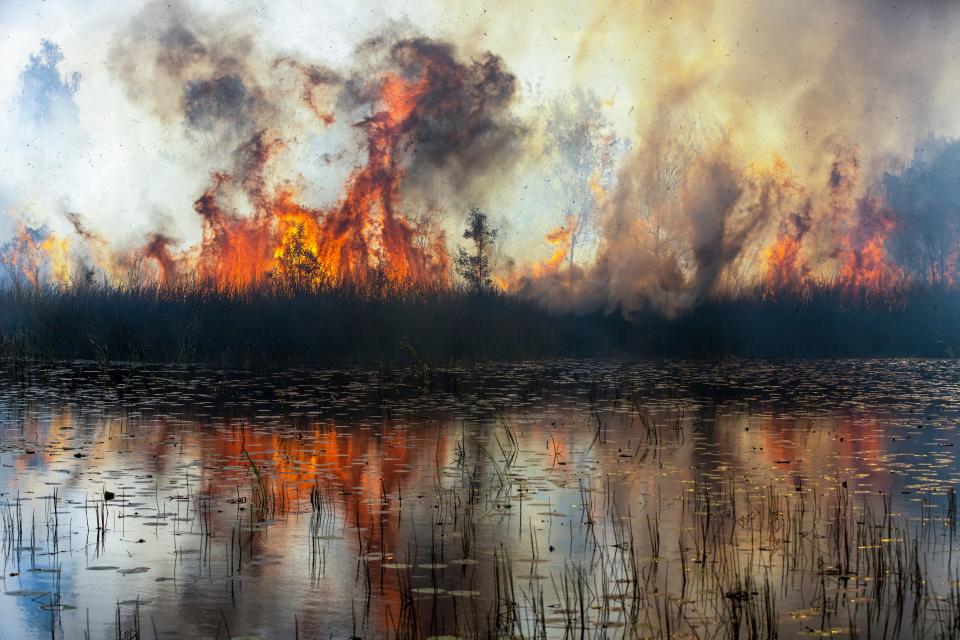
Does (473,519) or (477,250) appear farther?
(477,250)

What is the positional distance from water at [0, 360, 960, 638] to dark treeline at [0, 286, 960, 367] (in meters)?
7.86

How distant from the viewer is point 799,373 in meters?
22.4

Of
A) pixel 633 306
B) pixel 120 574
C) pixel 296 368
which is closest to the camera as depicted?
pixel 120 574

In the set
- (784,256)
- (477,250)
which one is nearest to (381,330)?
(477,250)

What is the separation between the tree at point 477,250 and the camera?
38.7 m

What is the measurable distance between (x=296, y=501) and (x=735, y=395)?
10315 millimetres

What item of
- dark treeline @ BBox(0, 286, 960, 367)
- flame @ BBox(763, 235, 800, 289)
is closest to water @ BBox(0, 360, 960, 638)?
dark treeline @ BBox(0, 286, 960, 367)

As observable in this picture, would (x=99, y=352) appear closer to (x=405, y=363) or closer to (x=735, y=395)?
(x=405, y=363)

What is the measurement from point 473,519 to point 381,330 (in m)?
16.0

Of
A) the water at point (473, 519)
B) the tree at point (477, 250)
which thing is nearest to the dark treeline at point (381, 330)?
the water at point (473, 519)

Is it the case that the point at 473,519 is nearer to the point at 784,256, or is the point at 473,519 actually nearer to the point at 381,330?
the point at 381,330

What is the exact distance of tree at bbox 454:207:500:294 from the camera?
38.7 m

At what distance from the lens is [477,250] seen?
128 ft

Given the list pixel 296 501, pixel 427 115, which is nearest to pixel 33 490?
pixel 296 501
